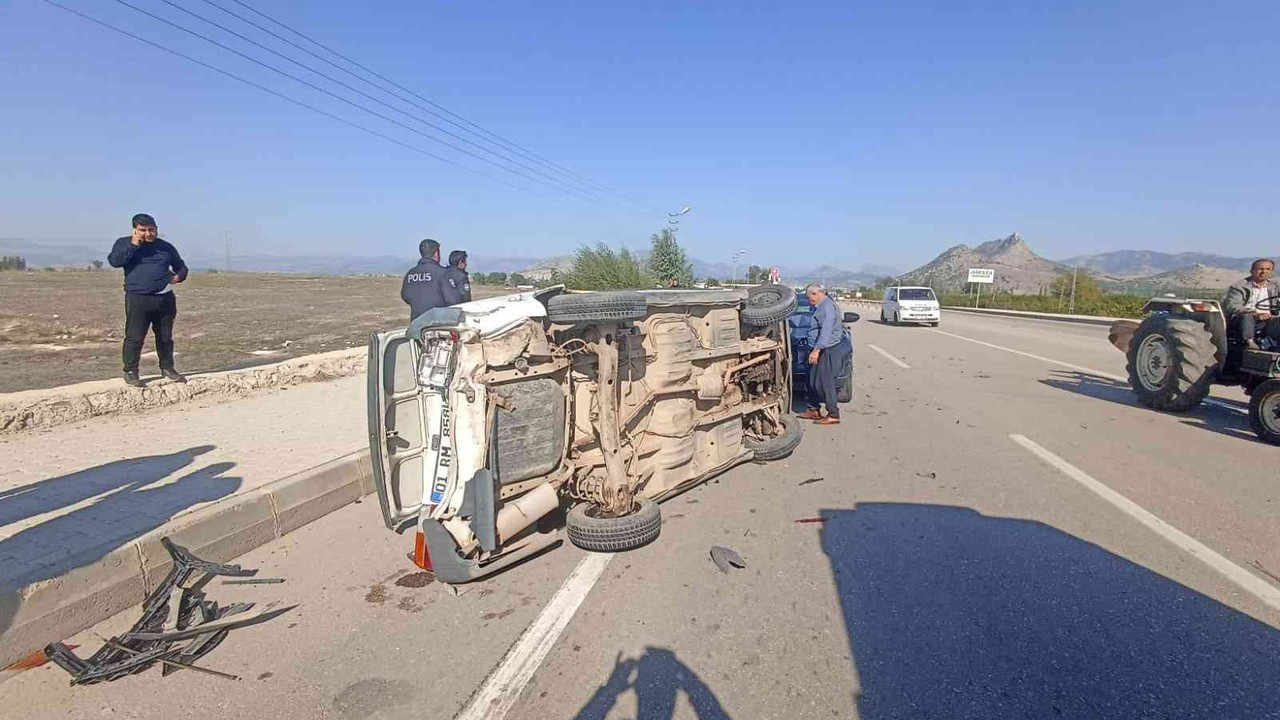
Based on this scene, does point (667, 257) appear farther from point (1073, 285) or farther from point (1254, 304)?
point (1254, 304)

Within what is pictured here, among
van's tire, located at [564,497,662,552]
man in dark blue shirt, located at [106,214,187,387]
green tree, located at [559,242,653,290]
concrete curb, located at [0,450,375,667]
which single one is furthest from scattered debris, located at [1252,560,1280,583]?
green tree, located at [559,242,653,290]

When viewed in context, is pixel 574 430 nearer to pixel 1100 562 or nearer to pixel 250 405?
pixel 1100 562

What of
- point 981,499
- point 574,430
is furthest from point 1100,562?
point 574,430

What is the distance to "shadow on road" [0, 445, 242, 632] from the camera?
133 inches

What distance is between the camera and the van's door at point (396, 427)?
3639mm

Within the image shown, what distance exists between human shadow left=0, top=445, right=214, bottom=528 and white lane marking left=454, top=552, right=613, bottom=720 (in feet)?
12.0

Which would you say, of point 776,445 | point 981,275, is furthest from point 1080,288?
point 776,445

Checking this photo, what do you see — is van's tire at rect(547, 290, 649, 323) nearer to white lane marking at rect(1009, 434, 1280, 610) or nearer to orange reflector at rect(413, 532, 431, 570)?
orange reflector at rect(413, 532, 431, 570)

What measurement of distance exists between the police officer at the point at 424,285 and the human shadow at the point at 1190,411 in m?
9.47

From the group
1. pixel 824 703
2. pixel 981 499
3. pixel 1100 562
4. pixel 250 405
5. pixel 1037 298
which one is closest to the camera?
pixel 824 703

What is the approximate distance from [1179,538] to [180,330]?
1822cm

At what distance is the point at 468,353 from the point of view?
11.7 ft

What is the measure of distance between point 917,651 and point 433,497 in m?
2.78

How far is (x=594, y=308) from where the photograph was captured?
389cm
